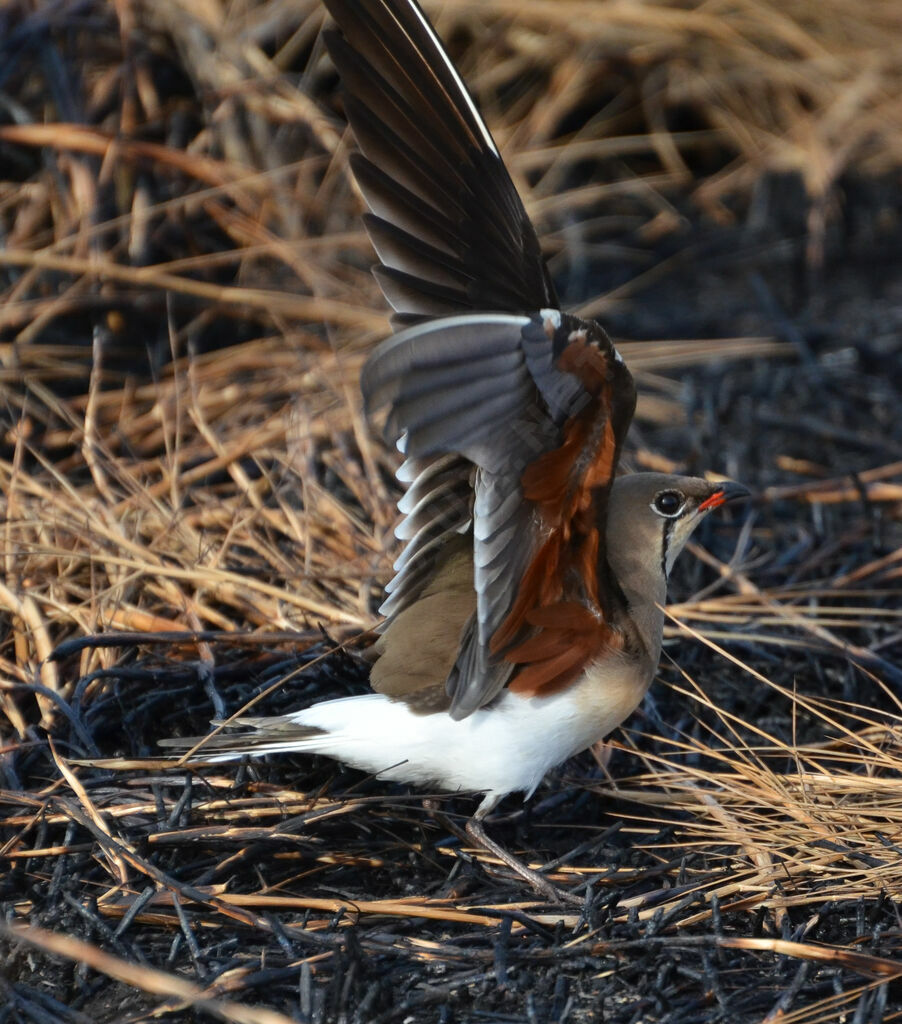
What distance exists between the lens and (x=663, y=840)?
10.5 ft

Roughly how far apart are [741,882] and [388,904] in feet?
2.50

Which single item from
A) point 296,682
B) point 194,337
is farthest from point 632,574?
point 194,337

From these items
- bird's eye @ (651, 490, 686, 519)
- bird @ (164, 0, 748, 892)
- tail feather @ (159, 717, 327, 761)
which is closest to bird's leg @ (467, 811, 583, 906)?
bird @ (164, 0, 748, 892)

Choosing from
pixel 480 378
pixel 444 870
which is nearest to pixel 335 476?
pixel 444 870

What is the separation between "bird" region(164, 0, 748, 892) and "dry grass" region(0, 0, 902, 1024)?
0.70ft

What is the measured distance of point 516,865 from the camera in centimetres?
303

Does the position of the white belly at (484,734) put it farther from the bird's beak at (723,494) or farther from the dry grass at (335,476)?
the bird's beak at (723,494)

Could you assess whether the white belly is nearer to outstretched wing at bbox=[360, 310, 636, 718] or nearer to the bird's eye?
outstretched wing at bbox=[360, 310, 636, 718]

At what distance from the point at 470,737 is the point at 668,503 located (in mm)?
804

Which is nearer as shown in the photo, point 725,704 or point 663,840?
point 663,840

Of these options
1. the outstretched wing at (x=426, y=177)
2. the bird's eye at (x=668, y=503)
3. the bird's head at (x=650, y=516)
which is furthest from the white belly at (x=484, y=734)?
the outstretched wing at (x=426, y=177)

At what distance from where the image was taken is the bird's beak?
11.3 ft

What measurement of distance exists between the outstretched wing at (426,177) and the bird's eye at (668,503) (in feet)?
2.50

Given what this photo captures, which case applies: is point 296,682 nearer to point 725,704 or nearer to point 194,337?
point 725,704
